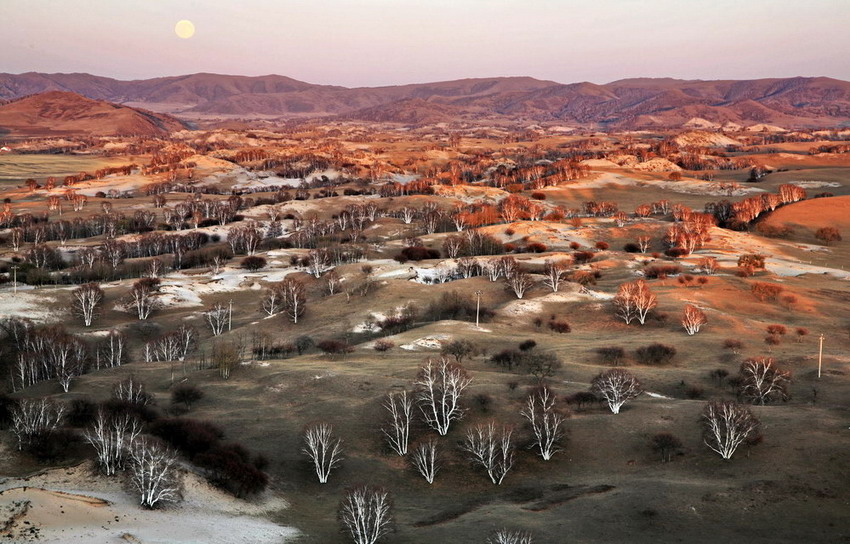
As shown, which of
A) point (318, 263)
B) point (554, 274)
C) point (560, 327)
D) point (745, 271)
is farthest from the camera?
point (318, 263)

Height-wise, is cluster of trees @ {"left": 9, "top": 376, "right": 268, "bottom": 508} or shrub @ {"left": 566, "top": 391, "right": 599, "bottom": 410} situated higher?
cluster of trees @ {"left": 9, "top": 376, "right": 268, "bottom": 508}

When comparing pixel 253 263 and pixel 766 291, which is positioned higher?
pixel 766 291

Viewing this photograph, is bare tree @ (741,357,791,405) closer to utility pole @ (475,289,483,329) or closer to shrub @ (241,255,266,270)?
utility pole @ (475,289,483,329)

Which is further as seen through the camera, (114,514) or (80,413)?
(80,413)

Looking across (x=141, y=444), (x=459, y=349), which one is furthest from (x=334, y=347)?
(x=141, y=444)

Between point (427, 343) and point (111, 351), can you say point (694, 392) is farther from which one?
point (111, 351)

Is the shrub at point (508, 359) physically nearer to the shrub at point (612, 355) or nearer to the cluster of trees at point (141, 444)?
the shrub at point (612, 355)

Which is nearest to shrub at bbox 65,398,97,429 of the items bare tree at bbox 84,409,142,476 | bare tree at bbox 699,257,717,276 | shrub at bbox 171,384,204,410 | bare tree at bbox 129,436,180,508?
bare tree at bbox 84,409,142,476
